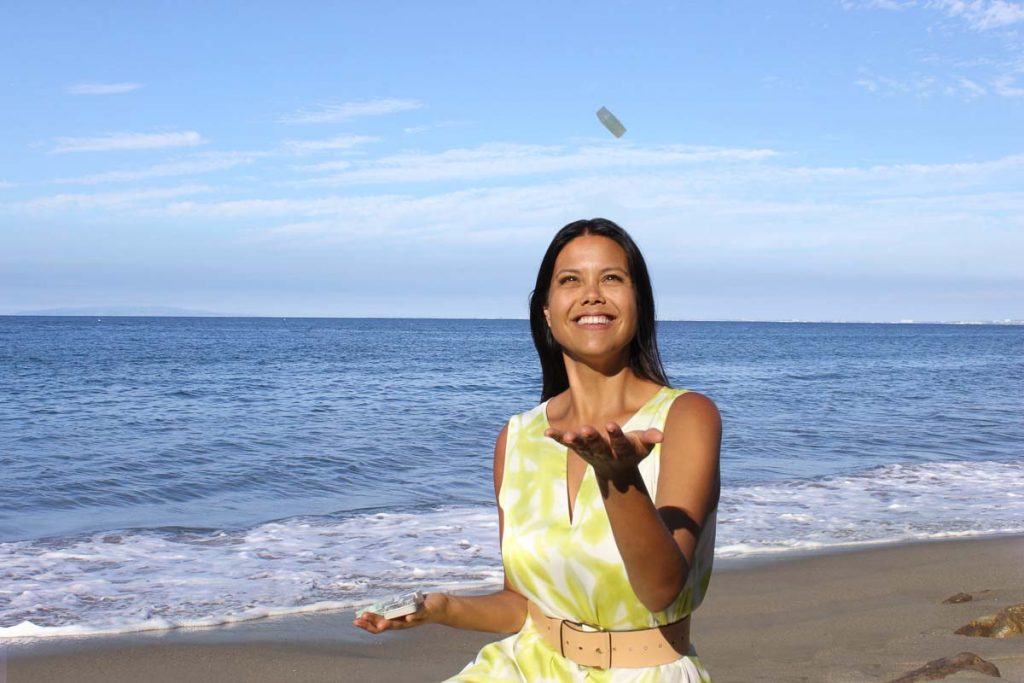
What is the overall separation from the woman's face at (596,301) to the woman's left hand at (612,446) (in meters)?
0.92

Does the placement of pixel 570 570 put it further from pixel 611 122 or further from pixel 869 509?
pixel 869 509

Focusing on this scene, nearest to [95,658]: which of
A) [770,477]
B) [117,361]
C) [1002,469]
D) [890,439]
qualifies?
[770,477]

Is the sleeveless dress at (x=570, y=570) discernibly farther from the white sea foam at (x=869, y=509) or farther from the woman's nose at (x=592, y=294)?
the white sea foam at (x=869, y=509)

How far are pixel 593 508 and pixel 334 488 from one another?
33.9 feet

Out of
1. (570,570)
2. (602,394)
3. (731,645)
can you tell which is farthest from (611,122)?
(731,645)

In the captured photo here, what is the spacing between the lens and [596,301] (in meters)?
2.84

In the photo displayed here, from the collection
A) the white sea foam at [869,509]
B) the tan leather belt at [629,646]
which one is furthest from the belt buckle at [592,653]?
the white sea foam at [869,509]

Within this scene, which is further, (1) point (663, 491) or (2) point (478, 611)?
(2) point (478, 611)

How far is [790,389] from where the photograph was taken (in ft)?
105

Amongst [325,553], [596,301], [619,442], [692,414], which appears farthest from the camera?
Result: [325,553]

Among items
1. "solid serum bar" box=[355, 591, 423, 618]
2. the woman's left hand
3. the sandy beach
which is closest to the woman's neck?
"solid serum bar" box=[355, 591, 423, 618]

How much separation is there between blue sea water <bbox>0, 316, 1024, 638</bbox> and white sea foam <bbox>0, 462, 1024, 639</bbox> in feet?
0.09

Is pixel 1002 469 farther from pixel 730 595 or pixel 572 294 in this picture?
pixel 572 294

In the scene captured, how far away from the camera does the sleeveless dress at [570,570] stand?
259 centimetres
